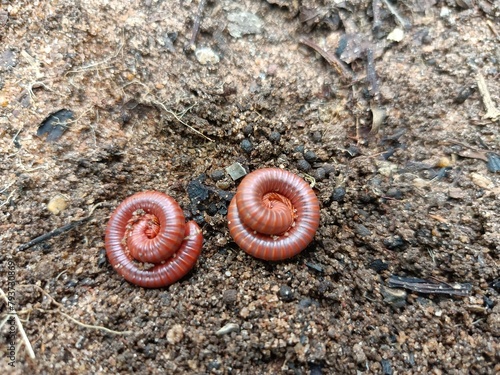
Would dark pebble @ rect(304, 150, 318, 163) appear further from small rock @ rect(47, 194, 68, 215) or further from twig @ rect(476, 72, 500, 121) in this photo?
small rock @ rect(47, 194, 68, 215)

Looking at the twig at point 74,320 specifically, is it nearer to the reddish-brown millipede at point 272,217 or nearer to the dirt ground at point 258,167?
the dirt ground at point 258,167

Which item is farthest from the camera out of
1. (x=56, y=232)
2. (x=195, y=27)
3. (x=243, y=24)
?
(x=243, y=24)

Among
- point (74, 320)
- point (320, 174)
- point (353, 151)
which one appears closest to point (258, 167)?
point (320, 174)

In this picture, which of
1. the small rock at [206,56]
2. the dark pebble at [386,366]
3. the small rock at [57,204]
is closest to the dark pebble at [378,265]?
the dark pebble at [386,366]

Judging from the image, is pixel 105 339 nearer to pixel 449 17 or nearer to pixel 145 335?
pixel 145 335

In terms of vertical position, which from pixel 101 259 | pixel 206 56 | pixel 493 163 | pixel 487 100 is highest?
pixel 487 100

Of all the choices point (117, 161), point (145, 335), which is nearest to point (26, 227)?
point (117, 161)

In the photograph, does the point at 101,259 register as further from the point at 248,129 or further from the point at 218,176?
the point at 248,129
